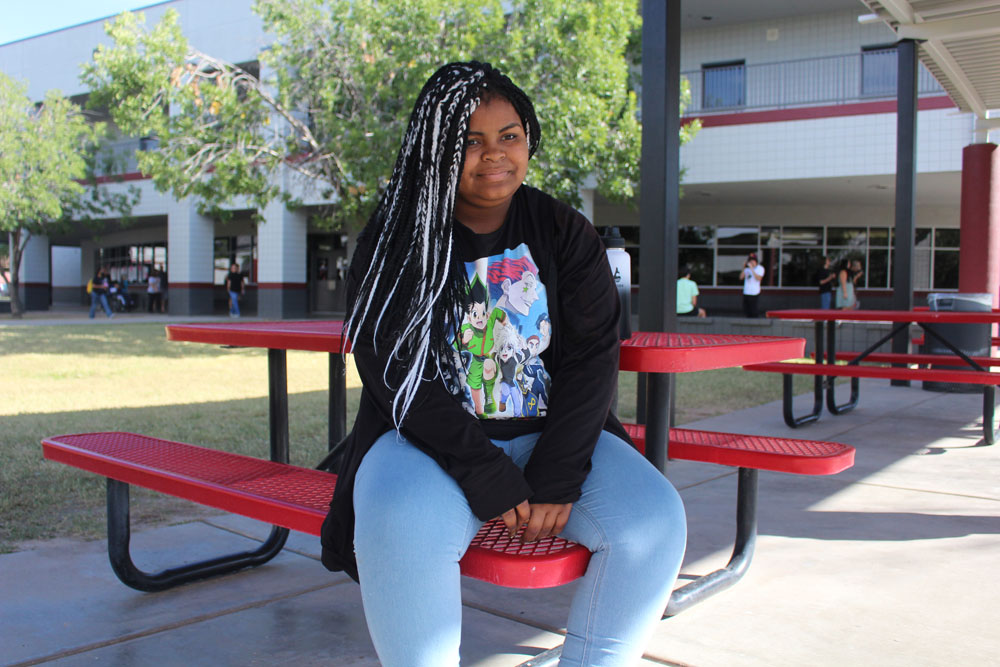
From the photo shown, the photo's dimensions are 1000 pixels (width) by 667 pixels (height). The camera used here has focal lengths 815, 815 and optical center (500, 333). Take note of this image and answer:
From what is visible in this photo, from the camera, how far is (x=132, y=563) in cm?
286

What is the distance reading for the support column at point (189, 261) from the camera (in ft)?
93.2

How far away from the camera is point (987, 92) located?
7957 millimetres

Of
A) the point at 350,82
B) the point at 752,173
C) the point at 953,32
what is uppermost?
the point at 350,82

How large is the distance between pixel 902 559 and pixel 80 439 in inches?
128

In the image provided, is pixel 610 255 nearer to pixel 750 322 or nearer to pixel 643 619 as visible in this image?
pixel 643 619

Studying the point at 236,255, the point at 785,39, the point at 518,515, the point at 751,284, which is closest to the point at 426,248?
the point at 518,515

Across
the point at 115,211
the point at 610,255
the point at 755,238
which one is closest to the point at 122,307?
the point at 115,211

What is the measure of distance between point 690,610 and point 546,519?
3.97 feet

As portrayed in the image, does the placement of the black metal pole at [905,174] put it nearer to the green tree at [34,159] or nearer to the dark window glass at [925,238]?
the dark window glass at [925,238]

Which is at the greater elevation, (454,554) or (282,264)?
(282,264)

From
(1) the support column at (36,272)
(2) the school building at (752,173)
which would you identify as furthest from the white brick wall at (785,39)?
(1) the support column at (36,272)

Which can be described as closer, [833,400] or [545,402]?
[545,402]

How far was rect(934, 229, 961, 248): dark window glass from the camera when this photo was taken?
76.8ft

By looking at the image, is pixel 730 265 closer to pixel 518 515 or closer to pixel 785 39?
pixel 785 39
